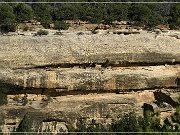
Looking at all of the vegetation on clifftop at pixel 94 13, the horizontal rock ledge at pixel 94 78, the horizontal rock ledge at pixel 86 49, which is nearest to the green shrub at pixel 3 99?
the horizontal rock ledge at pixel 94 78

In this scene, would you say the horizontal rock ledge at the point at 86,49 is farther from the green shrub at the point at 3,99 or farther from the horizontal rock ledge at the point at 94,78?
the green shrub at the point at 3,99

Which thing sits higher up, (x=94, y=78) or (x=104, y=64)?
(x=104, y=64)

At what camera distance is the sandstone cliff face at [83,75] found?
16656 mm

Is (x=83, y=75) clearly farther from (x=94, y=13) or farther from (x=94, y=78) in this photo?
(x=94, y=13)

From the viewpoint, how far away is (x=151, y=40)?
60.6 ft

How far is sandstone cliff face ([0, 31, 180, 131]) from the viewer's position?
54.6ft

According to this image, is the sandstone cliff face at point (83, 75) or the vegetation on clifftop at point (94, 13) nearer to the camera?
the sandstone cliff face at point (83, 75)

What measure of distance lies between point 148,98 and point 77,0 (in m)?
13.3

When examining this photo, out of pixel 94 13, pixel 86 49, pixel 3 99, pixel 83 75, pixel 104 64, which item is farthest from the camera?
pixel 94 13

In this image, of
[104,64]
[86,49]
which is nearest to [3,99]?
[86,49]

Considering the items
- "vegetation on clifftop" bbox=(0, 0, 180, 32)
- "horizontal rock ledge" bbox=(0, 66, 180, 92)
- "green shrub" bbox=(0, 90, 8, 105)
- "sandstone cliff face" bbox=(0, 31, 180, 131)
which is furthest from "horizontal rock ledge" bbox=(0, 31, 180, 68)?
"vegetation on clifftop" bbox=(0, 0, 180, 32)

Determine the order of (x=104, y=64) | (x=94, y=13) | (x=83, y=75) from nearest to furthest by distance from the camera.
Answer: (x=83, y=75)
(x=104, y=64)
(x=94, y=13)

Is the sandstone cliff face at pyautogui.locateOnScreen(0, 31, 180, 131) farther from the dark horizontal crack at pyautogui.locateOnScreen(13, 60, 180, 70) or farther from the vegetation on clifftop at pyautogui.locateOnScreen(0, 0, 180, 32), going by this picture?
the vegetation on clifftop at pyautogui.locateOnScreen(0, 0, 180, 32)

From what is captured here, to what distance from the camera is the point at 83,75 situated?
17.2 metres
